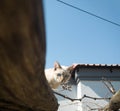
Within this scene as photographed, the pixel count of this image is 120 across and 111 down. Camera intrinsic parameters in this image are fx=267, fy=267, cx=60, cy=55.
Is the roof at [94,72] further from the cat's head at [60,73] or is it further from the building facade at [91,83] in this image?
the cat's head at [60,73]

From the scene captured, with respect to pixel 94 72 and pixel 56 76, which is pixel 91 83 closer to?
pixel 94 72

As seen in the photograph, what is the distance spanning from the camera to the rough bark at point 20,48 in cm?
50

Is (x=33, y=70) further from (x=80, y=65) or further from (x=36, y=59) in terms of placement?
(x=80, y=65)

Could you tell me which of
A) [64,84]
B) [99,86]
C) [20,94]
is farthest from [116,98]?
[99,86]

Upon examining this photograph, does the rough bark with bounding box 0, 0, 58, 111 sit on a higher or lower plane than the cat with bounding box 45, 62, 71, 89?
lower

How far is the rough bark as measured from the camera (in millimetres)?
497

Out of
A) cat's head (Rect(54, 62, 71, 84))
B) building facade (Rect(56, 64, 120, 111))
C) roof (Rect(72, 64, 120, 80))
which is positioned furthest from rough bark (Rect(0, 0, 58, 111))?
roof (Rect(72, 64, 120, 80))

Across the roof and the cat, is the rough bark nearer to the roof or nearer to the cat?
the cat

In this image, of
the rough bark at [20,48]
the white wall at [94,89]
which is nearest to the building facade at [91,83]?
the white wall at [94,89]

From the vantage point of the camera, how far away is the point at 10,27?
0.51 m

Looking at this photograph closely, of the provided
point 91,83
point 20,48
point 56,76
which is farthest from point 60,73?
point 91,83

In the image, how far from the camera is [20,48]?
56 centimetres

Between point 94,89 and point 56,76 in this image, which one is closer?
point 56,76

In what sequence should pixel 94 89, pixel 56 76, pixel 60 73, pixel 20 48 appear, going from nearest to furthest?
pixel 20 48 < pixel 60 73 < pixel 56 76 < pixel 94 89
